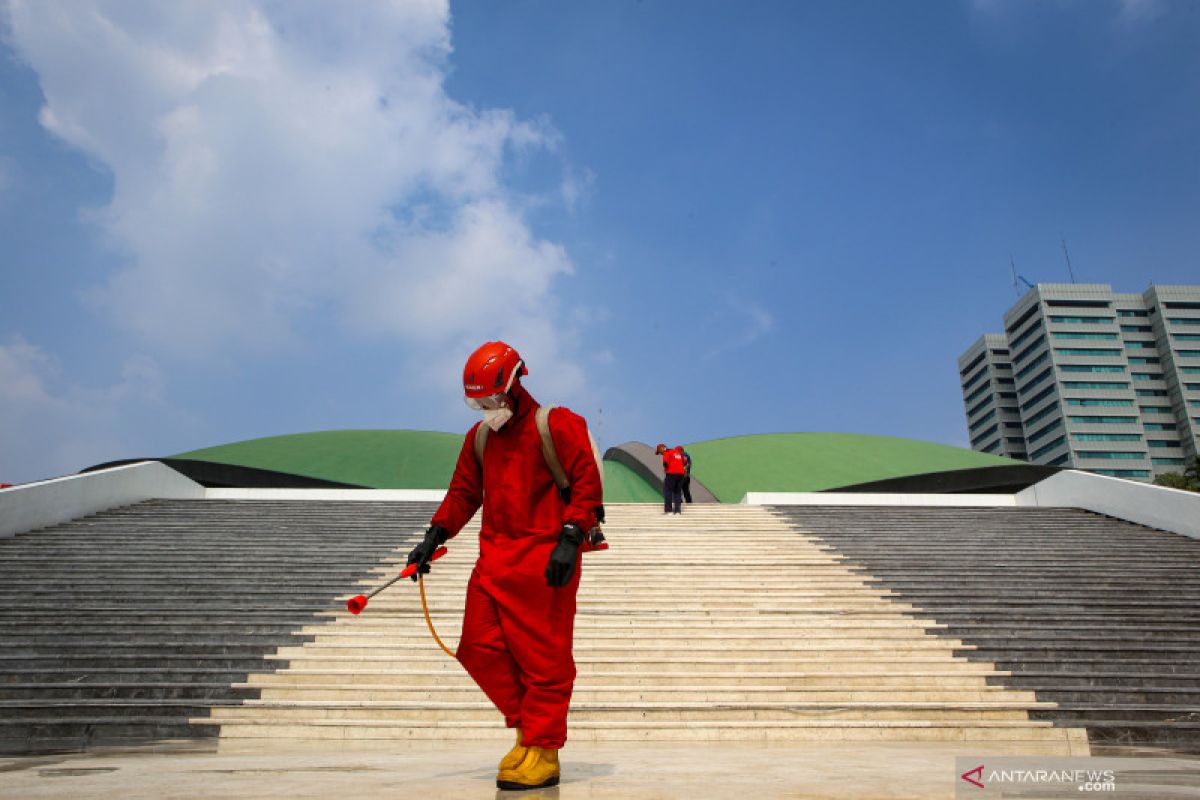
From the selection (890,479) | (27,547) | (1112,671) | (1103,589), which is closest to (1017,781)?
(1112,671)

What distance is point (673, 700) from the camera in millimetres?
5223

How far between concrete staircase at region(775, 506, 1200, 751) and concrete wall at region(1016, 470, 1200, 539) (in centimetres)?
28

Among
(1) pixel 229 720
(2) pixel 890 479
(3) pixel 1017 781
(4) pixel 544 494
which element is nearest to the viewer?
(3) pixel 1017 781

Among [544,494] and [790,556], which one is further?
[790,556]

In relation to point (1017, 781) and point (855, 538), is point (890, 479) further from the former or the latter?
point (1017, 781)

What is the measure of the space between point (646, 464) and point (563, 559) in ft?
67.5

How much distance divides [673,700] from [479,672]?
251 centimetres

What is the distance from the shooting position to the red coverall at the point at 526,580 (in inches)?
119

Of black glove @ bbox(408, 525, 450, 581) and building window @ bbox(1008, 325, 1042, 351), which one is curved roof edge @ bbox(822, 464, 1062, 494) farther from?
building window @ bbox(1008, 325, 1042, 351)

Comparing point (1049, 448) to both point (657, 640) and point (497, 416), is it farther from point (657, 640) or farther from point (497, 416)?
point (497, 416)

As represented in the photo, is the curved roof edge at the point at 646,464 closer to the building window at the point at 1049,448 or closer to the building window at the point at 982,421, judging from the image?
the building window at the point at 1049,448

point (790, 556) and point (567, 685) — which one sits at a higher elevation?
point (790, 556)

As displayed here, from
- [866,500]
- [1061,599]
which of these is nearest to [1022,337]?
[866,500]

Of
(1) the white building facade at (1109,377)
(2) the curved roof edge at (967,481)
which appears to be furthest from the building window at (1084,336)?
(2) the curved roof edge at (967,481)
